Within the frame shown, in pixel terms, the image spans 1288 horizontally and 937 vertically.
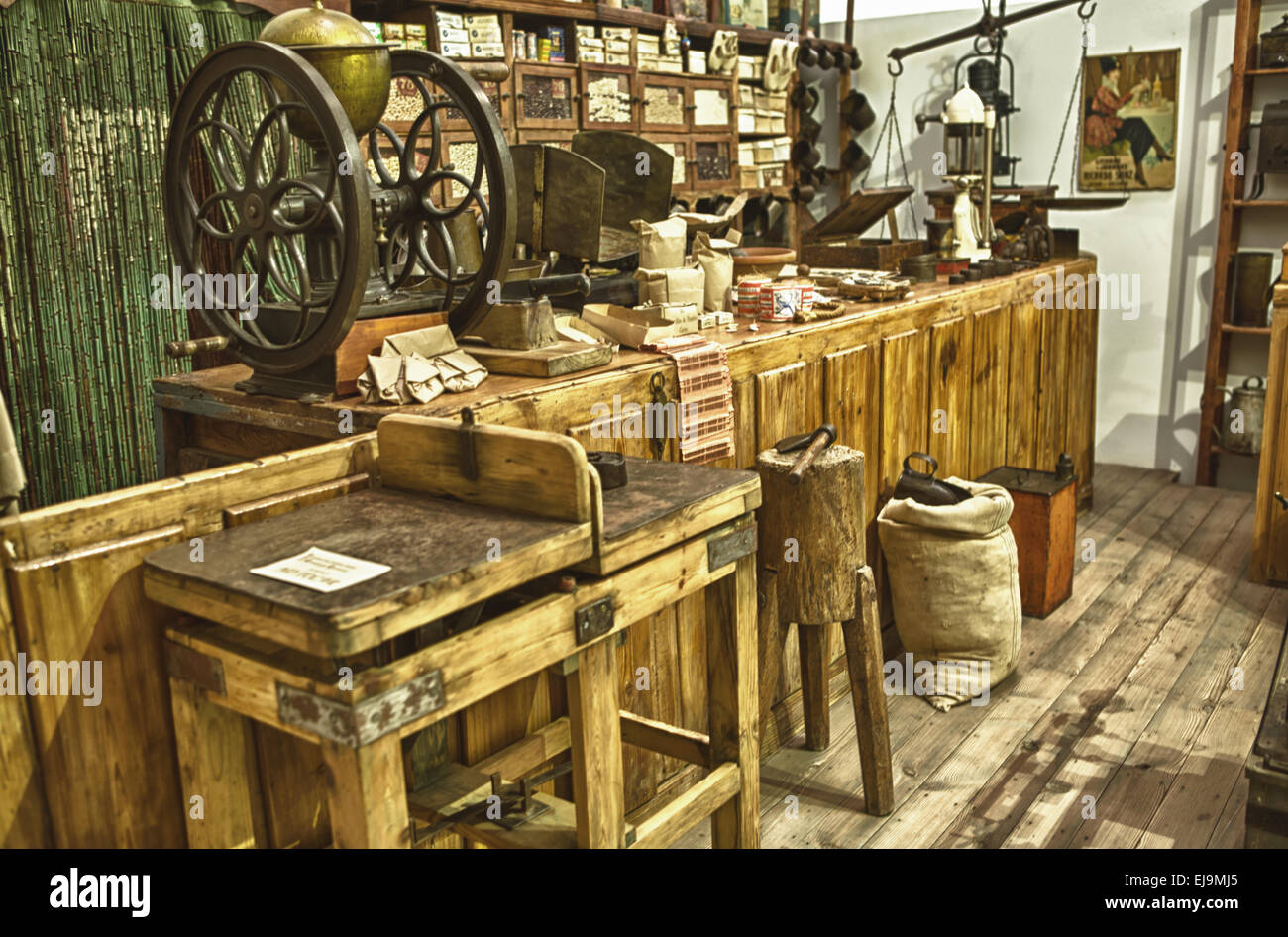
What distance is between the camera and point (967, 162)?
487cm

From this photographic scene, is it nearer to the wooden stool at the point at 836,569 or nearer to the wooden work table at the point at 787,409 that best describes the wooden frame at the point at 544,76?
the wooden work table at the point at 787,409

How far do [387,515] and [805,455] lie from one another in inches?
50.2

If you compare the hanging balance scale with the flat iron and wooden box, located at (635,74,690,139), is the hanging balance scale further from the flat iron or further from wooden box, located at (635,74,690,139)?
wooden box, located at (635,74,690,139)

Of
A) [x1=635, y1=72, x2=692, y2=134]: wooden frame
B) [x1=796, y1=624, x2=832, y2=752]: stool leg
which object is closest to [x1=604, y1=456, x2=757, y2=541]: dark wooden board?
[x1=796, y1=624, x2=832, y2=752]: stool leg

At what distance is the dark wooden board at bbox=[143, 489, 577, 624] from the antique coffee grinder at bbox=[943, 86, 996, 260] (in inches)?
133

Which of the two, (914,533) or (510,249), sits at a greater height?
(510,249)

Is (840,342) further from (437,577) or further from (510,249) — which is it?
(437,577)

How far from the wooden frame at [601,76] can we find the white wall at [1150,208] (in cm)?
204

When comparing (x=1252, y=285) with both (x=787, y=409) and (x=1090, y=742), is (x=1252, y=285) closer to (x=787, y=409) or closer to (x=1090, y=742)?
(x=1090, y=742)

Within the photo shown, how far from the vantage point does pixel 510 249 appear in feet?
8.48

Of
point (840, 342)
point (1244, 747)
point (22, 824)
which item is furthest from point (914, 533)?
point (22, 824)

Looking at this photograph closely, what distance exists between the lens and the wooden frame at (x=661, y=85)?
565 cm

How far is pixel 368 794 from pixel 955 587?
7.95 ft

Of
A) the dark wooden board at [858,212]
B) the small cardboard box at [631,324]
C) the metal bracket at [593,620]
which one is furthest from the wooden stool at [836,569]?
the dark wooden board at [858,212]
